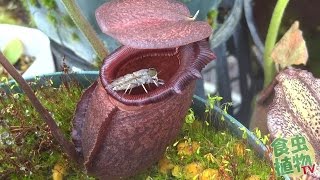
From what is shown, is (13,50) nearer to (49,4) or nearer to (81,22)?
(49,4)

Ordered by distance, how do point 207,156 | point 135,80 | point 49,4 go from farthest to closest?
point 49,4 < point 207,156 < point 135,80

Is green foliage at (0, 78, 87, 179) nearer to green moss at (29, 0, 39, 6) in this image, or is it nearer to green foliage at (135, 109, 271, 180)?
green foliage at (135, 109, 271, 180)

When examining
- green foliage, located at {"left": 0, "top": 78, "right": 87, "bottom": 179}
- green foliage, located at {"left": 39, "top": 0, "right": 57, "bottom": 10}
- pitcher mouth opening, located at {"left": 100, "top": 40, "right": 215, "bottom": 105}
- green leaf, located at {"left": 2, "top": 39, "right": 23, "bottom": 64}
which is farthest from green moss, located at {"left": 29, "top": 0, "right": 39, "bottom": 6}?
pitcher mouth opening, located at {"left": 100, "top": 40, "right": 215, "bottom": 105}

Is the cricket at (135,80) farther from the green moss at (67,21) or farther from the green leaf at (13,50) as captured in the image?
the green leaf at (13,50)

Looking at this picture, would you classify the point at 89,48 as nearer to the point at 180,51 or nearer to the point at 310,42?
the point at 180,51

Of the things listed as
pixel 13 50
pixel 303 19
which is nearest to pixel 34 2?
pixel 13 50

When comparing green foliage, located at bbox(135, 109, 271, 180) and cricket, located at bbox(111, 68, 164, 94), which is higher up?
cricket, located at bbox(111, 68, 164, 94)

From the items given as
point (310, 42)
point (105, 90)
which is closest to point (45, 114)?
point (105, 90)

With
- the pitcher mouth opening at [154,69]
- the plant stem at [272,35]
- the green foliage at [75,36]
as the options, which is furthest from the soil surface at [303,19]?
the pitcher mouth opening at [154,69]
